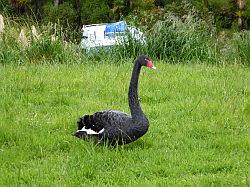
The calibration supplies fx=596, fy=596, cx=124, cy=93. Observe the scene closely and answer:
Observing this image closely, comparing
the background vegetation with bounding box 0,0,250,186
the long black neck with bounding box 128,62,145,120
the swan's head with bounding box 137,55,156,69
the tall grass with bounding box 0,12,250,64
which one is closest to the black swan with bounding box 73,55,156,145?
the long black neck with bounding box 128,62,145,120

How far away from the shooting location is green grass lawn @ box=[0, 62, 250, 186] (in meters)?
4.90

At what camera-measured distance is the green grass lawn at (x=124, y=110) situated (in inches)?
193

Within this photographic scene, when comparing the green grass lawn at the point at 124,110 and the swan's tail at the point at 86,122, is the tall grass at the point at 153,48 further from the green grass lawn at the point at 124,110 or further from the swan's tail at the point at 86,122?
the swan's tail at the point at 86,122

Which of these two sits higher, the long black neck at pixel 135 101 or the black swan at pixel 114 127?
the long black neck at pixel 135 101

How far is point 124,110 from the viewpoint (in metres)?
6.84

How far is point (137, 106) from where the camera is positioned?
218 inches

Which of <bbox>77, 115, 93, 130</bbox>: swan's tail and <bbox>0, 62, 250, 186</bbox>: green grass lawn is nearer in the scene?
<bbox>0, 62, 250, 186</bbox>: green grass lawn

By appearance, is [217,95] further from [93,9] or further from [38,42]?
[93,9]

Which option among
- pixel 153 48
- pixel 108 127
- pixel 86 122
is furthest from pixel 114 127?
pixel 153 48

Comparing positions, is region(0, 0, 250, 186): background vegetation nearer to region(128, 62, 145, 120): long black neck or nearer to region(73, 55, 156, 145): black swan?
region(73, 55, 156, 145): black swan

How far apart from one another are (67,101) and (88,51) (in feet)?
13.0

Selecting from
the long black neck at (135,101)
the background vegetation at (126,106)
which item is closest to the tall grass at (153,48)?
the background vegetation at (126,106)

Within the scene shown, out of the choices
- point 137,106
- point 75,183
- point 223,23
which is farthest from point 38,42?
point 223,23

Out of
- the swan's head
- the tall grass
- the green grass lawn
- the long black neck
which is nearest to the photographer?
the green grass lawn
